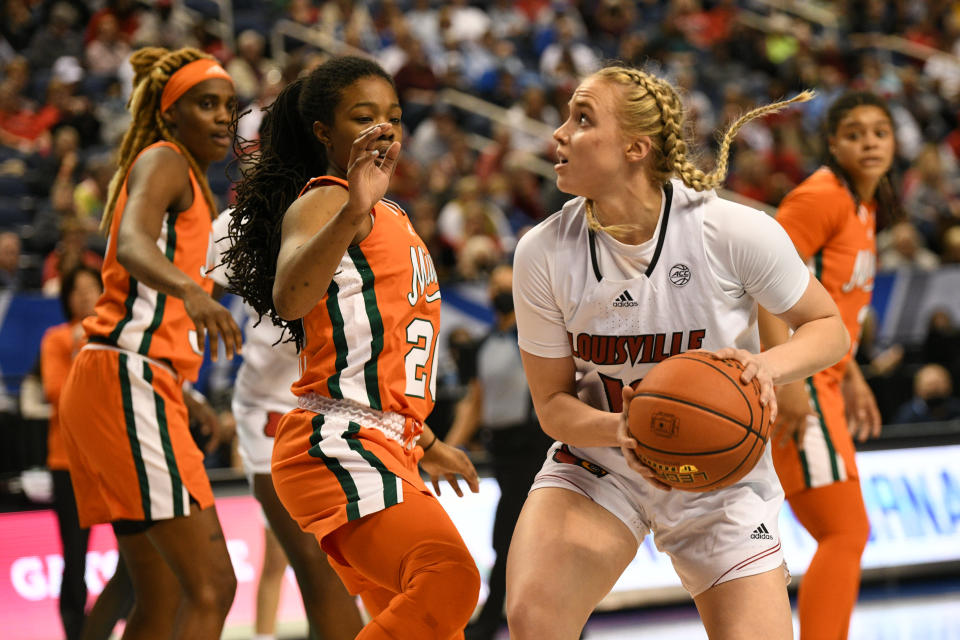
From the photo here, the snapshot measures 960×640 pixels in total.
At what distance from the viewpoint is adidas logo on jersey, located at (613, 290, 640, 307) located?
300 centimetres

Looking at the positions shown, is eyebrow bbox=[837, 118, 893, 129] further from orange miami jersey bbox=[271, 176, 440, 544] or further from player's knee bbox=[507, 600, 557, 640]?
player's knee bbox=[507, 600, 557, 640]

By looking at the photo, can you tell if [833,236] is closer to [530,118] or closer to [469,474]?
[469,474]

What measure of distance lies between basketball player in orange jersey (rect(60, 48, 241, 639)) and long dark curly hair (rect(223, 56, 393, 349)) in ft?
1.35

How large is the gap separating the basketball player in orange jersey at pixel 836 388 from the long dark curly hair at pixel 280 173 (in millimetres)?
1469

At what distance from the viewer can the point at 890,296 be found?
9.81 m

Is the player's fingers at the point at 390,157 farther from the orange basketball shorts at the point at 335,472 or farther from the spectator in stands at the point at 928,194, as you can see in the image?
the spectator in stands at the point at 928,194

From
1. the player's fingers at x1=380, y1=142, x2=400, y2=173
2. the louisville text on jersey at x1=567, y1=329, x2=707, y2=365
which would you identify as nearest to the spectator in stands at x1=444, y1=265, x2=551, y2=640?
the louisville text on jersey at x1=567, y1=329, x2=707, y2=365

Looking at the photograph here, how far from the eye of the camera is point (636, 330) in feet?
9.87

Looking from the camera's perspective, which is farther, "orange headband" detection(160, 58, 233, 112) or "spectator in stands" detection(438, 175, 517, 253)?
"spectator in stands" detection(438, 175, 517, 253)

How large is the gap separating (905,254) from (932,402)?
2.63m

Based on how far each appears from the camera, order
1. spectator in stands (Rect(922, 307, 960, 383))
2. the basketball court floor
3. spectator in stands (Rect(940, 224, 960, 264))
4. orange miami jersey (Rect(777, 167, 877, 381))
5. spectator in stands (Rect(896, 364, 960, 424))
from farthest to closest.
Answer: spectator in stands (Rect(940, 224, 960, 264)) < spectator in stands (Rect(922, 307, 960, 383)) < spectator in stands (Rect(896, 364, 960, 424)) < the basketball court floor < orange miami jersey (Rect(777, 167, 877, 381))

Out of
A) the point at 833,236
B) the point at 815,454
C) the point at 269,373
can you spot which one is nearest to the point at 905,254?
the point at 833,236

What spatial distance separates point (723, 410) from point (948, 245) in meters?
8.60

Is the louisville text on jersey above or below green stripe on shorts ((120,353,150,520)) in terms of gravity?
above
